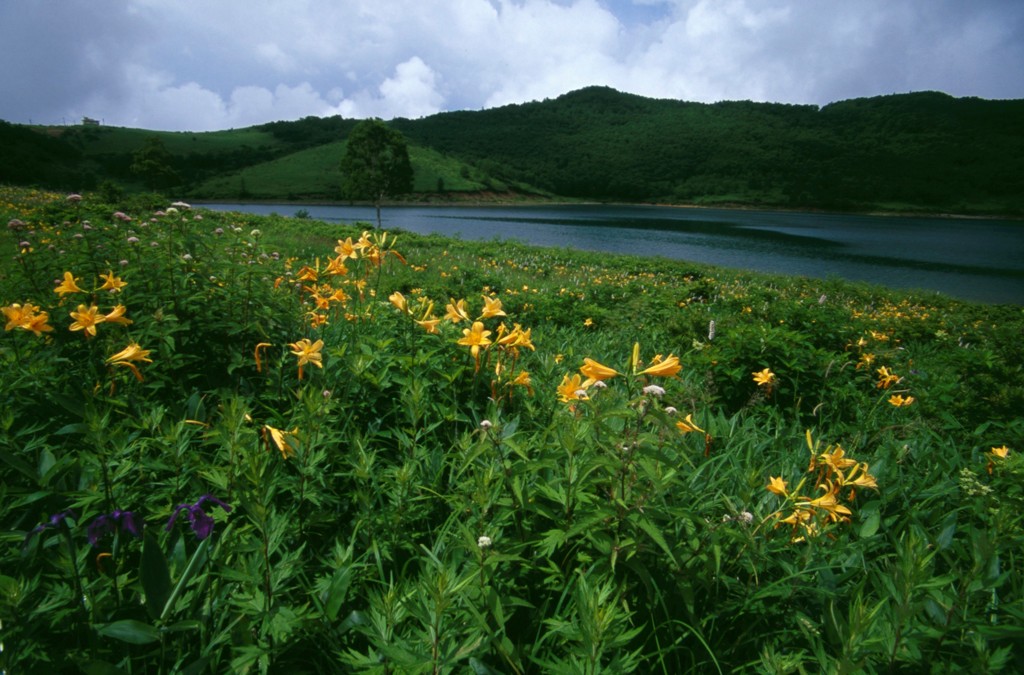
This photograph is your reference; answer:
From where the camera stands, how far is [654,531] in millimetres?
990

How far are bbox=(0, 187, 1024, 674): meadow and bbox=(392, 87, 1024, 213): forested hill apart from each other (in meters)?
78.2

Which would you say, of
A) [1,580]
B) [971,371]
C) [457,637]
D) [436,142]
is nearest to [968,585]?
[457,637]

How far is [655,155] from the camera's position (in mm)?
88188

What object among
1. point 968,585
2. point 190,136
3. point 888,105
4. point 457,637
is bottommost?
point 457,637

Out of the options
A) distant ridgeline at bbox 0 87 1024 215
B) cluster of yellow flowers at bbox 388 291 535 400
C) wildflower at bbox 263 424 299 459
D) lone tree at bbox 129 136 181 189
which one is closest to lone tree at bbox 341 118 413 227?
lone tree at bbox 129 136 181 189

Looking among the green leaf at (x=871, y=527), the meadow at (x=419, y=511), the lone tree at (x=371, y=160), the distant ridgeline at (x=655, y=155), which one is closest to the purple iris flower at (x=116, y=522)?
the meadow at (x=419, y=511)

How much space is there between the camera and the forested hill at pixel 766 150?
63781 mm

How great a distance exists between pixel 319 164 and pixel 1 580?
251ft

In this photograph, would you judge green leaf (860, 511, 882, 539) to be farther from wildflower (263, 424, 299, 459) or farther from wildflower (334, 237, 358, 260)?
wildflower (334, 237, 358, 260)

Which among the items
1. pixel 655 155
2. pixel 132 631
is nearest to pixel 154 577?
pixel 132 631

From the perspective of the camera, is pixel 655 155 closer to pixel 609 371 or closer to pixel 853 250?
pixel 853 250

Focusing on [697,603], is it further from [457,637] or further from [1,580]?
[1,580]

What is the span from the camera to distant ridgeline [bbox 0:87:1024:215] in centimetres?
5831

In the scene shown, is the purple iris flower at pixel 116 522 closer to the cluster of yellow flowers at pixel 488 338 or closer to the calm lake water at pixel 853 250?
the cluster of yellow flowers at pixel 488 338
